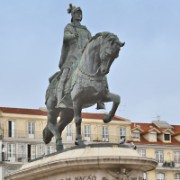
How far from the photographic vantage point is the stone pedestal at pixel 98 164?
1858cm

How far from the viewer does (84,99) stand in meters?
20.4

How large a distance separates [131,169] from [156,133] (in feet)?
233

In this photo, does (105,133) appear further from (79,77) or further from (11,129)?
(79,77)

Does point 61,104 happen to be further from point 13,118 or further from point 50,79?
point 13,118

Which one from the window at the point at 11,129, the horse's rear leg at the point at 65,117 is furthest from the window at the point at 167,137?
the horse's rear leg at the point at 65,117

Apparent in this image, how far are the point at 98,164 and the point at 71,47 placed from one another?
4742 mm

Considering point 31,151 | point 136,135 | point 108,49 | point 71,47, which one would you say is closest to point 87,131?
point 136,135

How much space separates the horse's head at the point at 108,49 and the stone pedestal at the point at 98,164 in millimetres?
2228

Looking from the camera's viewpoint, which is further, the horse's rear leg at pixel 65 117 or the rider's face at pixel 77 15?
the rider's face at pixel 77 15

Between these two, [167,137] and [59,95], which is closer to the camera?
[59,95]

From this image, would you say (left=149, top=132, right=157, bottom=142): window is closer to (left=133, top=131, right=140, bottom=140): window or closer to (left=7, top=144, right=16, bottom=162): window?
(left=133, top=131, right=140, bottom=140): window

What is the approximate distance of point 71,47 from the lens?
22.0 m

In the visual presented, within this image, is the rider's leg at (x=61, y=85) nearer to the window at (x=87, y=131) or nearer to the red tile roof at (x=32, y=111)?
the red tile roof at (x=32, y=111)

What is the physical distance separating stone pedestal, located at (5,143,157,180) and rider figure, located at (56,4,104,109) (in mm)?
2541
